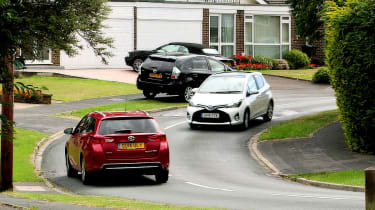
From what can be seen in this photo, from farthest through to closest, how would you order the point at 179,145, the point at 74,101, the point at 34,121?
the point at 74,101
the point at 34,121
the point at 179,145

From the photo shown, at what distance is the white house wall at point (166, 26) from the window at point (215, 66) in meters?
15.3

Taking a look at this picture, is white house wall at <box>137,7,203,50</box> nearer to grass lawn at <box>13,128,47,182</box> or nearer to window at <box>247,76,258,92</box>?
window at <box>247,76,258,92</box>

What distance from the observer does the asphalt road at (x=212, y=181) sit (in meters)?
14.3

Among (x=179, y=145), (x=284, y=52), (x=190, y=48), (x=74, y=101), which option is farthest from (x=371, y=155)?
(x=284, y=52)

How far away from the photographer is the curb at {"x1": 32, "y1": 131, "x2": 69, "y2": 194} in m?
17.1

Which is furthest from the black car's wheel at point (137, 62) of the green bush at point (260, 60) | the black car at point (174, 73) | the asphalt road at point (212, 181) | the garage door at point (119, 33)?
the asphalt road at point (212, 181)

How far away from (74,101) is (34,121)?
5.72 m

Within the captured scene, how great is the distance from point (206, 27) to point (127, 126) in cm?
3286

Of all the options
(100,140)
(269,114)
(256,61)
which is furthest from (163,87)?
(256,61)

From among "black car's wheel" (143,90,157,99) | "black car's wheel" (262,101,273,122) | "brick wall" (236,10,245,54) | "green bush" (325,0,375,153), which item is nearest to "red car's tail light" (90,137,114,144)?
"green bush" (325,0,375,153)

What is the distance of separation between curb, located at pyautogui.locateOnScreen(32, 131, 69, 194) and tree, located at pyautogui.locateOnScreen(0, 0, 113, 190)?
1020mm

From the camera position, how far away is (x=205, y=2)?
160 feet

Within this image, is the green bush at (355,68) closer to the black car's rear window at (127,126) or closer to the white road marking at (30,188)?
the black car's rear window at (127,126)

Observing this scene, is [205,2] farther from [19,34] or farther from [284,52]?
[19,34]
